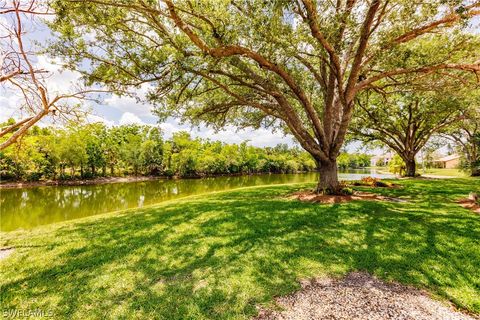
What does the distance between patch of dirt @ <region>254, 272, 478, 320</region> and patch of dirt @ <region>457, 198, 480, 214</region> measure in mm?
7019

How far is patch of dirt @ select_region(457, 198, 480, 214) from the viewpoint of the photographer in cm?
858

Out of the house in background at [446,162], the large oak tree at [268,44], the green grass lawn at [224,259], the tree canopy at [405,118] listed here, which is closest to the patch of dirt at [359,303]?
the green grass lawn at [224,259]

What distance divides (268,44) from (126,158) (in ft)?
157

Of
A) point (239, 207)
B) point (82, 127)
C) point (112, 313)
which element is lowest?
point (112, 313)

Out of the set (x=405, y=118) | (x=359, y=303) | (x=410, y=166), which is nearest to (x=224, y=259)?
(x=359, y=303)

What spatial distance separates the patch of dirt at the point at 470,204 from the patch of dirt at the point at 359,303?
7.02 meters

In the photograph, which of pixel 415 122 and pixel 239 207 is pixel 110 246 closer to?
pixel 239 207

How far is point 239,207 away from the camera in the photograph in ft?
31.7

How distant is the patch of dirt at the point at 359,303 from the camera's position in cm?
338

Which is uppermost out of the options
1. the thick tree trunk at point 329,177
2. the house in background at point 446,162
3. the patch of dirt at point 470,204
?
the house in background at point 446,162

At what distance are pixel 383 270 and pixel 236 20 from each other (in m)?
8.15

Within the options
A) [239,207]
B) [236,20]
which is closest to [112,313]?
[239,207]

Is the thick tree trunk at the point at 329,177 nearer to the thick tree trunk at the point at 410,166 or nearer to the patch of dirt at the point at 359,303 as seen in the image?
the patch of dirt at the point at 359,303

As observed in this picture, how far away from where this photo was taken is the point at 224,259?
5176 mm
